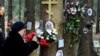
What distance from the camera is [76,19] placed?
9.12 metres

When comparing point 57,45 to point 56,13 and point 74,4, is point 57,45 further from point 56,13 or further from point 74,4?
point 74,4

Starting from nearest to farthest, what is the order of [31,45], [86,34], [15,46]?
[15,46]
[31,45]
[86,34]

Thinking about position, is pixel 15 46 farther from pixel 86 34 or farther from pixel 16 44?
pixel 86 34

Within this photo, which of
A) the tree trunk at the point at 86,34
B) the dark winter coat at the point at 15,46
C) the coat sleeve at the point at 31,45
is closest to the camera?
the dark winter coat at the point at 15,46

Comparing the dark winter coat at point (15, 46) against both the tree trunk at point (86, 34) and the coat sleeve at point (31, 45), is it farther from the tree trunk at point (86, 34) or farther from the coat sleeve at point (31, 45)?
the tree trunk at point (86, 34)

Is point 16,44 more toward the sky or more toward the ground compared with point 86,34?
more toward the sky

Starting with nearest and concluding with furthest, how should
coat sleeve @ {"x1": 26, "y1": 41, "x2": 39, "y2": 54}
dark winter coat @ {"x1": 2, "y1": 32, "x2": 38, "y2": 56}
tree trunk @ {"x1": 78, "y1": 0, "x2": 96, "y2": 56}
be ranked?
dark winter coat @ {"x1": 2, "y1": 32, "x2": 38, "y2": 56} < coat sleeve @ {"x1": 26, "y1": 41, "x2": 39, "y2": 54} < tree trunk @ {"x1": 78, "y1": 0, "x2": 96, "y2": 56}

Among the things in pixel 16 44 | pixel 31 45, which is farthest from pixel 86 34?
pixel 16 44

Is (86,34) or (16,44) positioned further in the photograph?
(86,34)

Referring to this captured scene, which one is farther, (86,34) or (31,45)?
(86,34)

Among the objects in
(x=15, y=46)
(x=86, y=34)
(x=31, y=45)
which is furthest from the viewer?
(x=86, y=34)

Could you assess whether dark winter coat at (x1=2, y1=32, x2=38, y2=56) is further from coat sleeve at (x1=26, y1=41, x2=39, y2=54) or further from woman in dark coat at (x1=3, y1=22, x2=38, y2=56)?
coat sleeve at (x1=26, y1=41, x2=39, y2=54)

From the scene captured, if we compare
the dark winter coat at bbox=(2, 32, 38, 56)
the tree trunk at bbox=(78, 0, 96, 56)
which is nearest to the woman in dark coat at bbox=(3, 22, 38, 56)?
the dark winter coat at bbox=(2, 32, 38, 56)

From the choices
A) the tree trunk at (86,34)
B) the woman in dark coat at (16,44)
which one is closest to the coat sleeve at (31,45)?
the woman in dark coat at (16,44)
